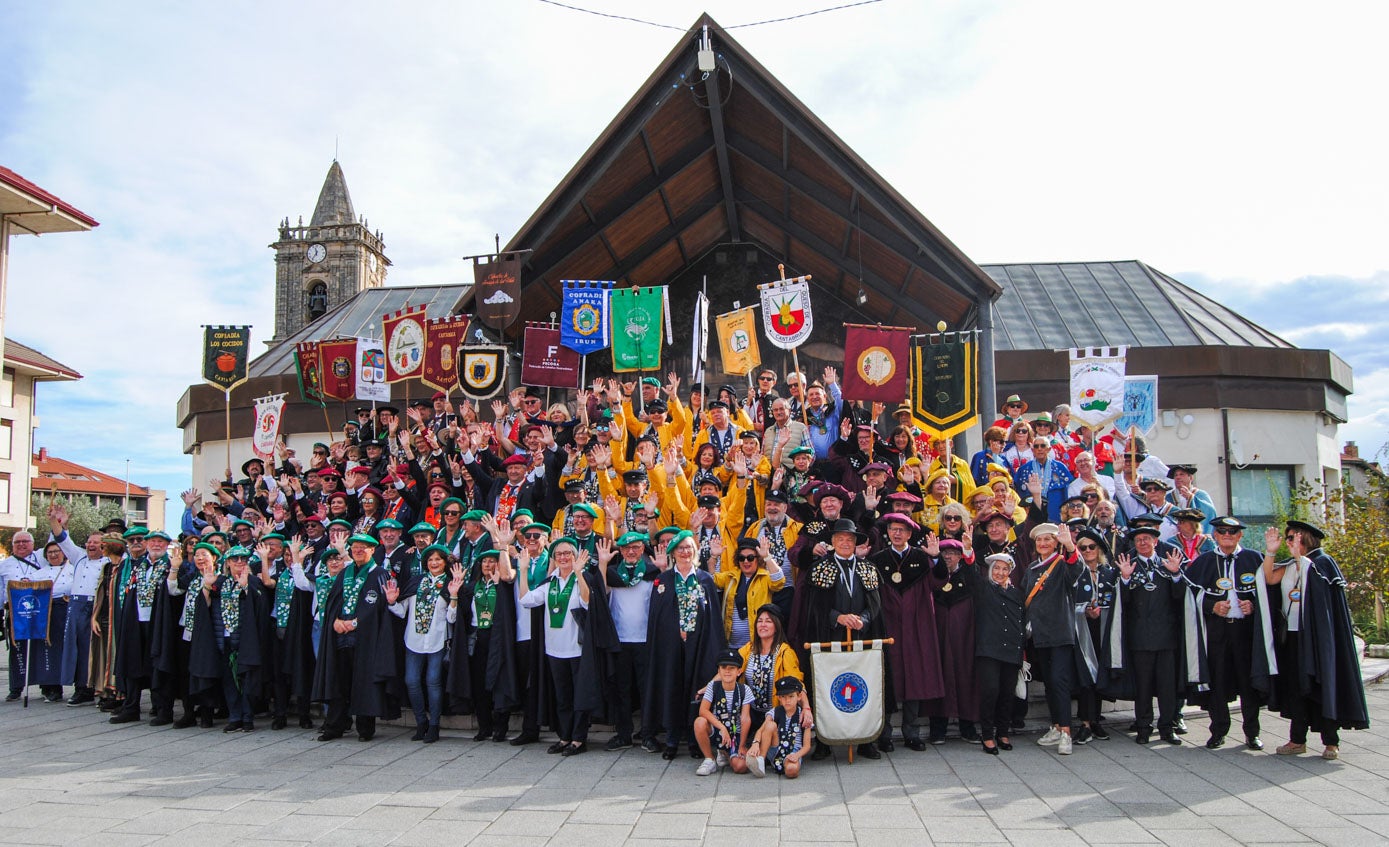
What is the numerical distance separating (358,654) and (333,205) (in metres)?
58.9

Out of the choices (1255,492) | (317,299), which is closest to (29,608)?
(1255,492)

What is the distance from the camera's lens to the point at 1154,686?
308 inches

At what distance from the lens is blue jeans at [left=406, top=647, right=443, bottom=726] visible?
8.34 metres

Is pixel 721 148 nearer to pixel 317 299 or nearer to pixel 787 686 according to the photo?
pixel 787 686

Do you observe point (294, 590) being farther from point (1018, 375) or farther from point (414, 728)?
point (1018, 375)

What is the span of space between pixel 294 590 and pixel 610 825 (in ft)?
15.6

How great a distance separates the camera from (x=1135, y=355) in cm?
1905

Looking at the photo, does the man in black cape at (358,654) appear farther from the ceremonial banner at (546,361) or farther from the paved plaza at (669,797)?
the ceremonial banner at (546,361)

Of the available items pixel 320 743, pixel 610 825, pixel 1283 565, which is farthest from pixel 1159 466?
pixel 320 743

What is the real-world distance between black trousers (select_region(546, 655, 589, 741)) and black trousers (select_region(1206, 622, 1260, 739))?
4.99 metres

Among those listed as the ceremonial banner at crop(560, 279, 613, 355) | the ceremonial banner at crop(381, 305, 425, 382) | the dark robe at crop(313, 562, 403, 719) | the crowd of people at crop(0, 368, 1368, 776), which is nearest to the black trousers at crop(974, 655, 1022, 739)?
the crowd of people at crop(0, 368, 1368, 776)

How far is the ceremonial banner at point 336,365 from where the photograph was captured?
15.3 meters

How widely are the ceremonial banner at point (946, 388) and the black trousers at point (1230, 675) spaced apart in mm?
5201

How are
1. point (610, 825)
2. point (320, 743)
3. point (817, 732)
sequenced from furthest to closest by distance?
point (320, 743) → point (817, 732) → point (610, 825)
